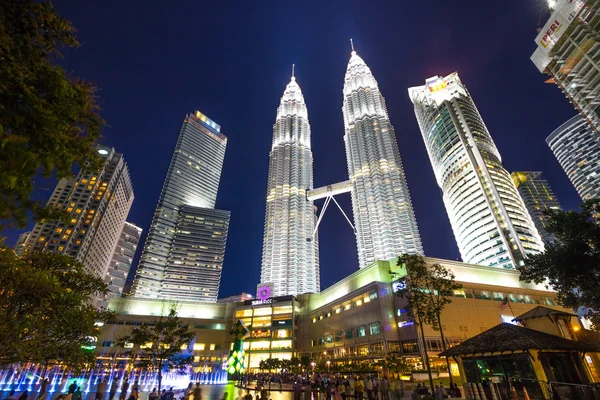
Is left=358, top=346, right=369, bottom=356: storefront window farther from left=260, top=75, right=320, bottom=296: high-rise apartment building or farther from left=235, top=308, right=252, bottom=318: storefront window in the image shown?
left=260, top=75, right=320, bottom=296: high-rise apartment building

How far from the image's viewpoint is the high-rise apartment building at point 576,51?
68375mm

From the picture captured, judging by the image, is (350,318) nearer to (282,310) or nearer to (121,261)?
(282,310)

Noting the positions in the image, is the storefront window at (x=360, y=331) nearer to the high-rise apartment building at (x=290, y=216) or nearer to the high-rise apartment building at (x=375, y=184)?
the high-rise apartment building at (x=375, y=184)

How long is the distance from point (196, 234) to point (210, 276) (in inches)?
1028

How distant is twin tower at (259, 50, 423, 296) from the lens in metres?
118

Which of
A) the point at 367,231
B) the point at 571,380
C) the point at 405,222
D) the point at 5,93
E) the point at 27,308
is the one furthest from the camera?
the point at 367,231

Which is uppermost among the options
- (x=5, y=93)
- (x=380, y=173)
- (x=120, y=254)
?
(x=380, y=173)

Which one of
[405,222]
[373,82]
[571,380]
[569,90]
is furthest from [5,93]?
[373,82]

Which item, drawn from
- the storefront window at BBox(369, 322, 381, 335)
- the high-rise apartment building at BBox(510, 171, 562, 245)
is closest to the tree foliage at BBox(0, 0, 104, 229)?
the storefront window at BBox(369, 322, 381, 335)

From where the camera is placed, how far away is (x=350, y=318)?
232 ft

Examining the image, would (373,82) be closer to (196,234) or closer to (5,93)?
(196,234)

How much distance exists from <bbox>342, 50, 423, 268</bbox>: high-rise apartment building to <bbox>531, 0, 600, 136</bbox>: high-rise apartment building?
2356 inches

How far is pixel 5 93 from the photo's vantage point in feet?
17.0

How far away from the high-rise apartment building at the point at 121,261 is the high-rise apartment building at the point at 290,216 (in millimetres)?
90112
